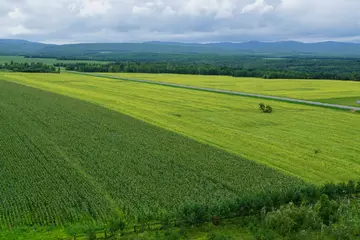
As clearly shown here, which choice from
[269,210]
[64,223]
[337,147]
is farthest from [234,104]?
[64,223]

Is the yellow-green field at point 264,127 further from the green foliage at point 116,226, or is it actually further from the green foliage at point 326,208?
the green foliage at point 116,226

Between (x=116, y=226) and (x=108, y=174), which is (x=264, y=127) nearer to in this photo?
(x=108, y=174)

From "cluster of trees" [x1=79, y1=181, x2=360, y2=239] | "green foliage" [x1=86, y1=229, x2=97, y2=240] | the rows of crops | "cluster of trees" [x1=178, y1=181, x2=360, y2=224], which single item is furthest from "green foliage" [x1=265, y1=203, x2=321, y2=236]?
"green foliage" [x1=86, y1=229, x2=97, y2=240]

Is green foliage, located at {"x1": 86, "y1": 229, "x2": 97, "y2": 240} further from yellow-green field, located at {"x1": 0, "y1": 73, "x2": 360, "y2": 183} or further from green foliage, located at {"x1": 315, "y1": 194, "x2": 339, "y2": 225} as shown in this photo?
yellow-green field, located at {"x1": 0, "y1": 73, "x2": 360, "y2": 183}

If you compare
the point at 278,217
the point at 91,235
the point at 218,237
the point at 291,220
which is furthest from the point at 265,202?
the point at 91,235

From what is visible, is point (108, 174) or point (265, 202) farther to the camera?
point (108, 174)

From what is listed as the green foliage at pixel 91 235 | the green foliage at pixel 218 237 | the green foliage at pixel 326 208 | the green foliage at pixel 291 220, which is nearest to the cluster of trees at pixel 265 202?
the green foliage at pixel 326 208

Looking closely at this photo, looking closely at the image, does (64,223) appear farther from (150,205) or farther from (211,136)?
(211,136)
